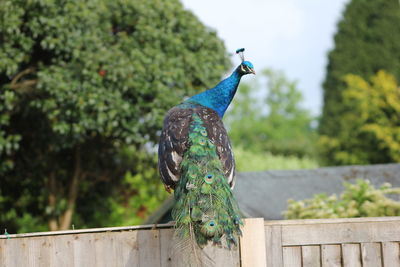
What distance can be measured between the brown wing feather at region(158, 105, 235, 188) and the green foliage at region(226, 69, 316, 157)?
30.6m

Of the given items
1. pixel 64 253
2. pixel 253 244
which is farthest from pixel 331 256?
pixel 64 253

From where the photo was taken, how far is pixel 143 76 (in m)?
7.53

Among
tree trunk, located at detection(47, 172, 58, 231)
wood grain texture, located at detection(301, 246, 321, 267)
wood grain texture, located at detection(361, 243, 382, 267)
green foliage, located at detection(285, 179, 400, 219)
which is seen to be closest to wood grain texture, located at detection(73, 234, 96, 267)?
wood grain texture, located at detection(301, 246, 321, 267)

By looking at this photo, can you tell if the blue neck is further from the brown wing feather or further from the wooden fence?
the wooden fence

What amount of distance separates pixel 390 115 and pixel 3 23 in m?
9.83

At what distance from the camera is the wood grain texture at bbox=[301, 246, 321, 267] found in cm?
387

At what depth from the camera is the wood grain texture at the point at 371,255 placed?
389 centimetres

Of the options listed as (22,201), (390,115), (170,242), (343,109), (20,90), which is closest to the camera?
(170,242)

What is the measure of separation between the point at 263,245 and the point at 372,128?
10.4m

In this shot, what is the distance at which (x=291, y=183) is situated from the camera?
788 centimetres

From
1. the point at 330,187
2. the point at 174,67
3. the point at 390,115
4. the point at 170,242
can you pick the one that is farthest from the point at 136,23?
the point at 390,115

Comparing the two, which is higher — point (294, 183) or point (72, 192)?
point (72, 192)

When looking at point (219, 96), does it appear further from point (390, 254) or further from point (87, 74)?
point (87, 74)

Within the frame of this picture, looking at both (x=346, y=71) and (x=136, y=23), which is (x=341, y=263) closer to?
(x=136, y=23)
